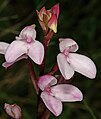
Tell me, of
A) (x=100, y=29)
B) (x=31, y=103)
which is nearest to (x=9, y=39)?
(x=31, y=103)

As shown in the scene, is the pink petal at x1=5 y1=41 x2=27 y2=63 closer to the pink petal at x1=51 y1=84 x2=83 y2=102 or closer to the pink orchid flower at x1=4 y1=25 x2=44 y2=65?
the pink orchid flower at x1=4 y1=25 x2=44 y2=65

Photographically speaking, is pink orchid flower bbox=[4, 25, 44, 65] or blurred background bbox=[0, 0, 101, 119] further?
blurred background bbox=[0, 0, 101, 119]

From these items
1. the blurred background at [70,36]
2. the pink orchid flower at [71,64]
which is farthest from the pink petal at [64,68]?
the blurred background at [70,36]

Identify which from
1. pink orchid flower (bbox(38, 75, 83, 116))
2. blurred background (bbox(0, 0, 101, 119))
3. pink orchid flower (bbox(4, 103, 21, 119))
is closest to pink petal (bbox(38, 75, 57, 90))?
pink orchid flower (bbox(38, 75, 83, 116))

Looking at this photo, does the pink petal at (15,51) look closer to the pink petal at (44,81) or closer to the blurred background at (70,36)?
the pink petal at (44,81)

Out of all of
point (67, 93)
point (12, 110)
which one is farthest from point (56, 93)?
point (12, 110)

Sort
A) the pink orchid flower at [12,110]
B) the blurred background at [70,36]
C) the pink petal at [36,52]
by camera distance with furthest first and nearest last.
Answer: the blurred background at [70,36] → the pink orchid flower at [12,110] → the pink petal at [36,52]
